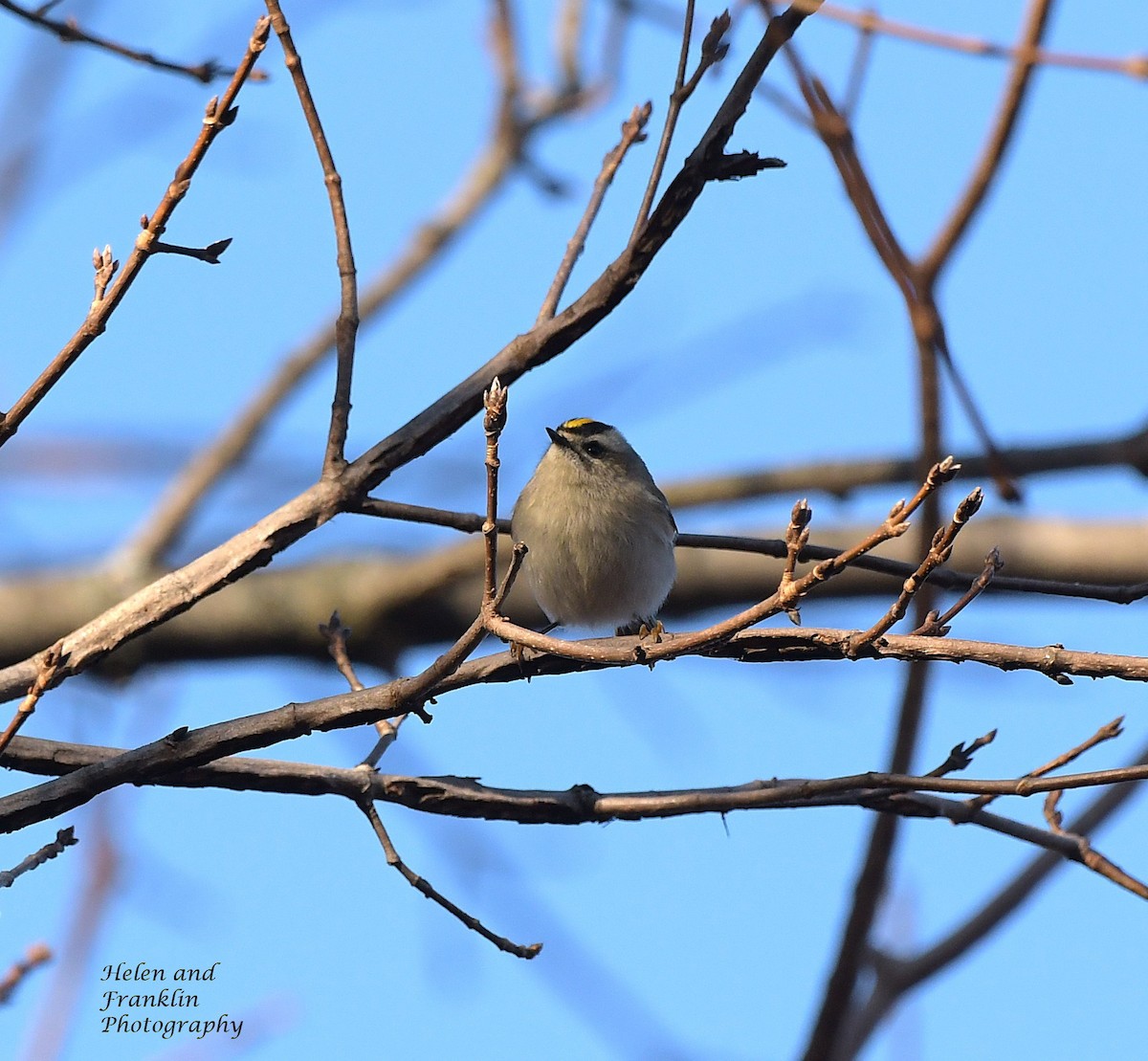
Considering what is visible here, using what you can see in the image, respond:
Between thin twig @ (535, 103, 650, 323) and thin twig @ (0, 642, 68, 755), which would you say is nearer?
thin twig @ (0, 642, 68, 755)

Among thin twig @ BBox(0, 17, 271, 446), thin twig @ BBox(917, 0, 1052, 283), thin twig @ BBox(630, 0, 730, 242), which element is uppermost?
thin twig @ BBox(630, 0, 730, 242)

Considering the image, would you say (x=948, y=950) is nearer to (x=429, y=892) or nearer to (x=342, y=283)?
(x=429, y=892)

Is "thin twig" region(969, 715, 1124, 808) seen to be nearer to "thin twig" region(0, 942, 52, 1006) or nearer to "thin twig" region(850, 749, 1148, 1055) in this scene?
"thin twig" region(850, 749, 1148, 1055)

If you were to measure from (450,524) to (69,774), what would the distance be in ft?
2.71

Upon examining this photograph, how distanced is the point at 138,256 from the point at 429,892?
104 cm

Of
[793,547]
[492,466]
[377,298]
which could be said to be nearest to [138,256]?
[492,466]

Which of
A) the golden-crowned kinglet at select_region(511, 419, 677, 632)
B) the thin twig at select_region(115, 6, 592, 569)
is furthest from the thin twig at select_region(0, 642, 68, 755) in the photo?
the thin twig at select_region(115, 6, 592, 569)

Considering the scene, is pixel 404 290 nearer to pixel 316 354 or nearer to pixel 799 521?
pixel 316 354

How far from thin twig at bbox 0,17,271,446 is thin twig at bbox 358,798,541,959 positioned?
0.83m

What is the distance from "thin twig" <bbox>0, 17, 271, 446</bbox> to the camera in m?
1.87

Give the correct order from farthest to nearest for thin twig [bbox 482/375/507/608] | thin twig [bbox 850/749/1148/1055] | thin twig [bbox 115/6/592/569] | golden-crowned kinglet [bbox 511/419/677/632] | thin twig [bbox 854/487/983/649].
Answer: thin twig [bbox 115/6/592/569], golden-crowned kinglet [bbox 511/419/677/632], thin twig [bbox 850/749/1148/1055], thin twig [bbox 482/375/507/608], thin twig [bbox 854/487/983/649]

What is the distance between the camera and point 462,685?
219 cm

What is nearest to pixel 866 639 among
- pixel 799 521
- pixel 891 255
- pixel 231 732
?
pixel 799 521

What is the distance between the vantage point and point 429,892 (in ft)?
7.18
